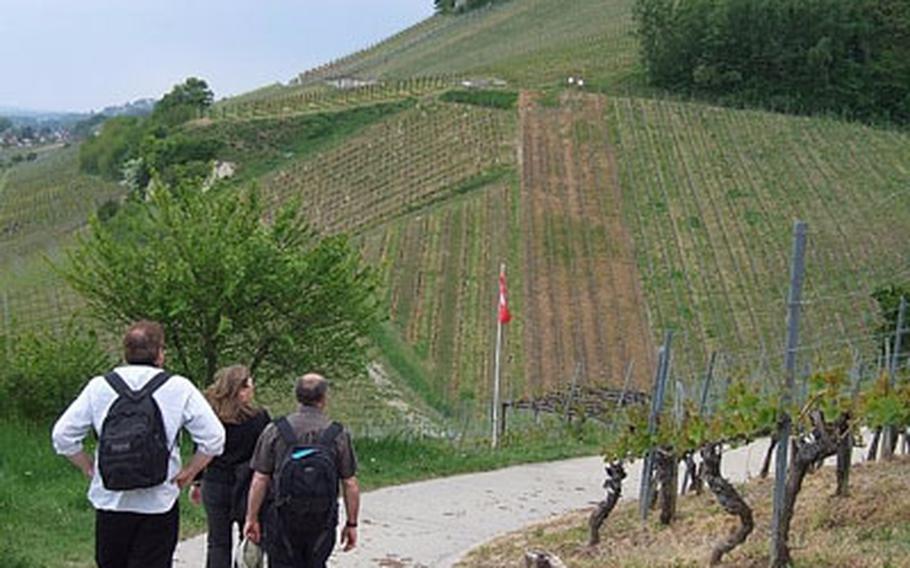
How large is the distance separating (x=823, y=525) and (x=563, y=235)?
3352 centimetres

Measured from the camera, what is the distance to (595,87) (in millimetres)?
66438

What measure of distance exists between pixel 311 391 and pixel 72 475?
21.5 ft

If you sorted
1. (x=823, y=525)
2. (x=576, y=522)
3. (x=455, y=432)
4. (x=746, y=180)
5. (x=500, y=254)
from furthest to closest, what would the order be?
(x=746, y=180), (x=500, y=254), (x=455, y=432), (x=576, y=522), (x=823, y=525)

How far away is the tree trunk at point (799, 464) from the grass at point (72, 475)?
15.8 ft

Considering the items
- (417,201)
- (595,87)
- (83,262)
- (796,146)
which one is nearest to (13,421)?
(83,262)

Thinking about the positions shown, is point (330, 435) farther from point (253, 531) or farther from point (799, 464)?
point (799, 464)

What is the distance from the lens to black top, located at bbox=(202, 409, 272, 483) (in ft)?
23.8

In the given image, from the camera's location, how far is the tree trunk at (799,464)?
794cm

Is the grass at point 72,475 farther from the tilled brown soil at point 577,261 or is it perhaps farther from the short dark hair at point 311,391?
the tilled brown soil at point 577,261

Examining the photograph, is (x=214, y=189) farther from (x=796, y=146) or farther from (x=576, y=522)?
(x=796, y=146)

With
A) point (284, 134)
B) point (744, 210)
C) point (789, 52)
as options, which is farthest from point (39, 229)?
point (789, 52)

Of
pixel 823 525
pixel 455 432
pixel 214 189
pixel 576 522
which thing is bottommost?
pixel 455 432

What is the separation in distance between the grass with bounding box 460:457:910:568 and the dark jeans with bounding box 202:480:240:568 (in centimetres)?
274

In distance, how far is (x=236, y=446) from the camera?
726 cm
